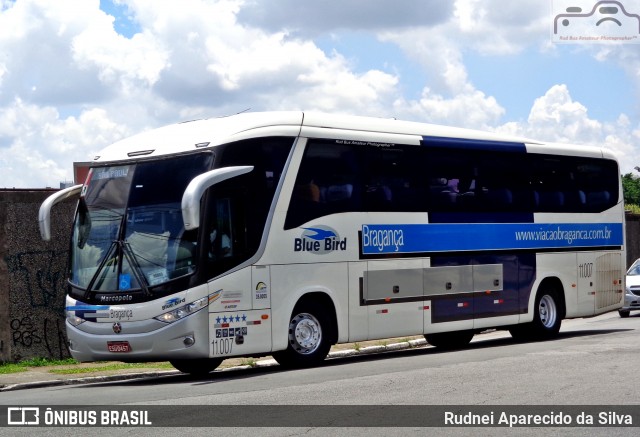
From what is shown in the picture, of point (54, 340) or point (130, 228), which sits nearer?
point (130, 228)

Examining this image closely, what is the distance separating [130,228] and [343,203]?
3.53 metres

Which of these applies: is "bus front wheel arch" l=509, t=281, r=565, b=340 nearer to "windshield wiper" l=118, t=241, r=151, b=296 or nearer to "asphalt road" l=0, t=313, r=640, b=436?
"asphalt road" l=0, t=313, r=640, b=436

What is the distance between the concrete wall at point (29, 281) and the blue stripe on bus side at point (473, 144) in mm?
7022

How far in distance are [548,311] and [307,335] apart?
7.05 m

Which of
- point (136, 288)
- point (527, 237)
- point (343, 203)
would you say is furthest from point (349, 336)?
point (527, 237)

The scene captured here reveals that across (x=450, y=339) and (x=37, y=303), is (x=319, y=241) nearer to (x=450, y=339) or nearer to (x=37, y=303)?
(x=450, y=339)

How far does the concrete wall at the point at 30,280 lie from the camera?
1886cm

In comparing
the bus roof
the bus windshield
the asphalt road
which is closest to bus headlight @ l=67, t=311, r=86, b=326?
the bus windshield

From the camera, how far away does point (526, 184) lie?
67.2ft

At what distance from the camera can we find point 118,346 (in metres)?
14.7

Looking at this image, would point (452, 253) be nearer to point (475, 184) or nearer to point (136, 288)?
point (475, 184)

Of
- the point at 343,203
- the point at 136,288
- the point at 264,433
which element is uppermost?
the point at 343,203

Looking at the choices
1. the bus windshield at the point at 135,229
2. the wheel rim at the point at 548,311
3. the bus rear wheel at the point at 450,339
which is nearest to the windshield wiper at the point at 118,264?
the bus windshield at the point at 135,229

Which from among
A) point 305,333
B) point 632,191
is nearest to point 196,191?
point 305,333
